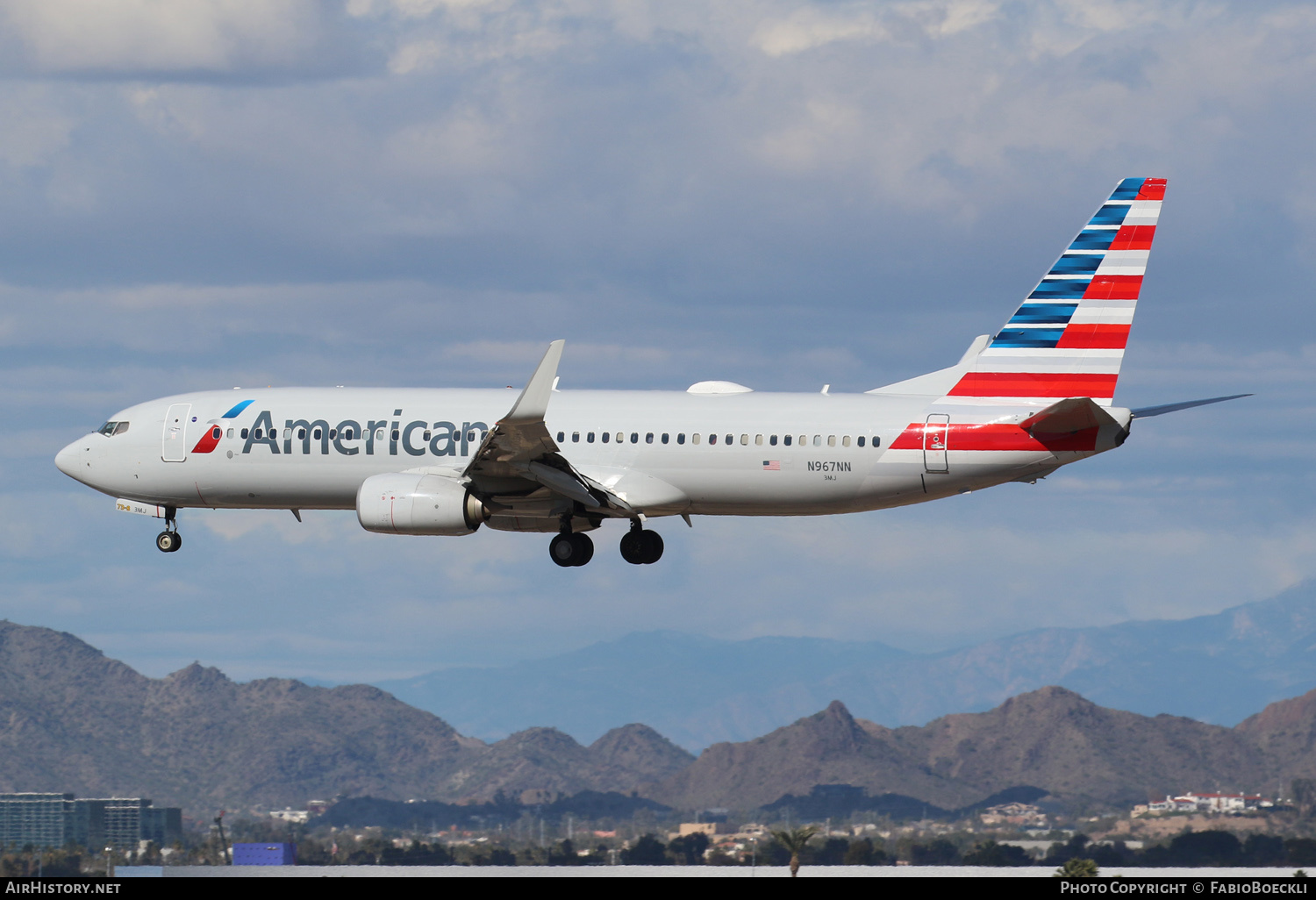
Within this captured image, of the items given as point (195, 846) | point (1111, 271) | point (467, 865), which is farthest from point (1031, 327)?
point (195, 846)

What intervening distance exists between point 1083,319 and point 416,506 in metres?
21.7

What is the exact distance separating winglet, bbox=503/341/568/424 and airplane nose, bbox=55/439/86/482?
19.4 m

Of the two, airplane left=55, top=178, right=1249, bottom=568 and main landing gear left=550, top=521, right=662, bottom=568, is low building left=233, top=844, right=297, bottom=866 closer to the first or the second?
airplane left=55, top=178, right=1249, bottom=568

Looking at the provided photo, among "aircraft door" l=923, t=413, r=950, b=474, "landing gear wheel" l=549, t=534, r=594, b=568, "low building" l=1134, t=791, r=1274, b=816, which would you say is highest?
"aircraft door" l=923, t=413, r=950, b=474

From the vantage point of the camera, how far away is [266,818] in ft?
535

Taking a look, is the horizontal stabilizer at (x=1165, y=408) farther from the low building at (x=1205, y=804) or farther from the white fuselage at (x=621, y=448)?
the low building at (x=1205, y=804)

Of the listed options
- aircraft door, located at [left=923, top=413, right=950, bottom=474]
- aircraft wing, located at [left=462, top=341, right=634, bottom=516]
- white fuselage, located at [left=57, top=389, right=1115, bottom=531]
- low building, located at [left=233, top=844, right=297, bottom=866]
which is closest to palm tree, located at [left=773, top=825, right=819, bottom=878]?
white fuselage, located at [left=57, top=389, right=1115, bottom=531]

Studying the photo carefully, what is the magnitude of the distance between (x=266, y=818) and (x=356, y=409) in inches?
4499

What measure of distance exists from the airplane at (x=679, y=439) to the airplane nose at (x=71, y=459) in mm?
2781

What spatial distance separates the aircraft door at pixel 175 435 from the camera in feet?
193

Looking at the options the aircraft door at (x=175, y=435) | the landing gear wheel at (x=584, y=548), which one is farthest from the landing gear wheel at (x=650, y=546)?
the aircraft door at (x=175, y=435)

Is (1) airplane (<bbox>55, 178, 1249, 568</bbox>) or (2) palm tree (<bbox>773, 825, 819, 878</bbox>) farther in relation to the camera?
(2) palm tree (<bbox>773, 825, 819, 878</bbox>)

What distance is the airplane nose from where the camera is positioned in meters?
61.8
